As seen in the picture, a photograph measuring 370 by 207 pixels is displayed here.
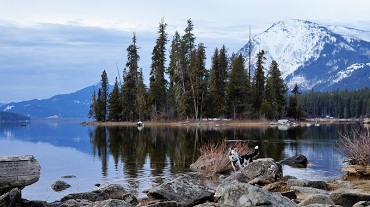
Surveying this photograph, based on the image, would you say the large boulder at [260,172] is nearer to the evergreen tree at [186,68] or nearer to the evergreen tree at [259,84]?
the evergreen tree at [186,68]

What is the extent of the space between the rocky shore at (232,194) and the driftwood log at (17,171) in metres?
0.31

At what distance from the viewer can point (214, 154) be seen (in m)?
30.5

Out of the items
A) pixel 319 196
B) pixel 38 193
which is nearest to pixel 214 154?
pixel 38 193

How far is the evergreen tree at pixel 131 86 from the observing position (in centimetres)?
11438

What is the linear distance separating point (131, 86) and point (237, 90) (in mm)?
24357

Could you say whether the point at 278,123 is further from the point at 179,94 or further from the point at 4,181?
the point at 4,181

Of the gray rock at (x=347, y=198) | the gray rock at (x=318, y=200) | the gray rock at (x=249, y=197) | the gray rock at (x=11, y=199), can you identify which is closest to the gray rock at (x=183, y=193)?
the gray rock at (x=249, y=197)

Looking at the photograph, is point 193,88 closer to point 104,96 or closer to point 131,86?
point 131,86

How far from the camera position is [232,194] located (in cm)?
1200

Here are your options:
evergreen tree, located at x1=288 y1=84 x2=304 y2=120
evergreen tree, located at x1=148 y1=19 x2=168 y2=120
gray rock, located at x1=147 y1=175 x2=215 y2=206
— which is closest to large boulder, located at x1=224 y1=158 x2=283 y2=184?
gray rock, located at x1=147 y1=175 x2=215 y2=206

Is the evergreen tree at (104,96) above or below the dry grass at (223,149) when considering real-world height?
above

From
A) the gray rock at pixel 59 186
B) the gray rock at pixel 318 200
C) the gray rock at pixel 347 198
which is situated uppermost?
the gray rock at pixel 318 200

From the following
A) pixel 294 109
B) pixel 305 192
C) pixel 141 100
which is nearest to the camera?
pixel 305 192

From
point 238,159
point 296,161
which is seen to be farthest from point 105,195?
point 296,161
